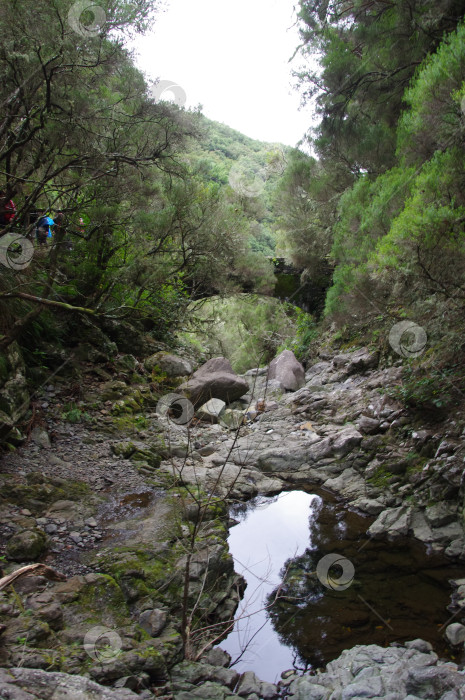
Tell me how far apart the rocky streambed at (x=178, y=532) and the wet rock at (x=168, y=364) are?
1.21 meters

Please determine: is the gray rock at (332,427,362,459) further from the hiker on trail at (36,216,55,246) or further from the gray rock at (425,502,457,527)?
the hiker on trail at (36,216,55,246)

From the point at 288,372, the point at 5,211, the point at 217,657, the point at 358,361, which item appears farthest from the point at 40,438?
the point at 288,372

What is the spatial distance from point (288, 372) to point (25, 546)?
7.72 metres

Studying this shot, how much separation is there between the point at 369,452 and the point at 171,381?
13.6ft

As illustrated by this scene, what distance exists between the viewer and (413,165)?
4875mm

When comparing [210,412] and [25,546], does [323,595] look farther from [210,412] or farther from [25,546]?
[210,412]

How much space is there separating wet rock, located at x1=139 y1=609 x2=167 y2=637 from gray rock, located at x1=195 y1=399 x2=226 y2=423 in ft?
16.2

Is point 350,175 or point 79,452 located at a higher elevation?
point 350,175

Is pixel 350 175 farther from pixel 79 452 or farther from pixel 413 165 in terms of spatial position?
pixel 79 452

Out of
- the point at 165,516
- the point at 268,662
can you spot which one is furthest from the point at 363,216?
the point at 268,662

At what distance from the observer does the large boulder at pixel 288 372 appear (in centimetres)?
979

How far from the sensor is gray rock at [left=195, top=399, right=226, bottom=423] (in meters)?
7.92

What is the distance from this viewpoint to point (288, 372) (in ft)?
33.2

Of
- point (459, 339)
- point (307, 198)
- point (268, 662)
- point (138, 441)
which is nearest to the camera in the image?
point (268, 662)
